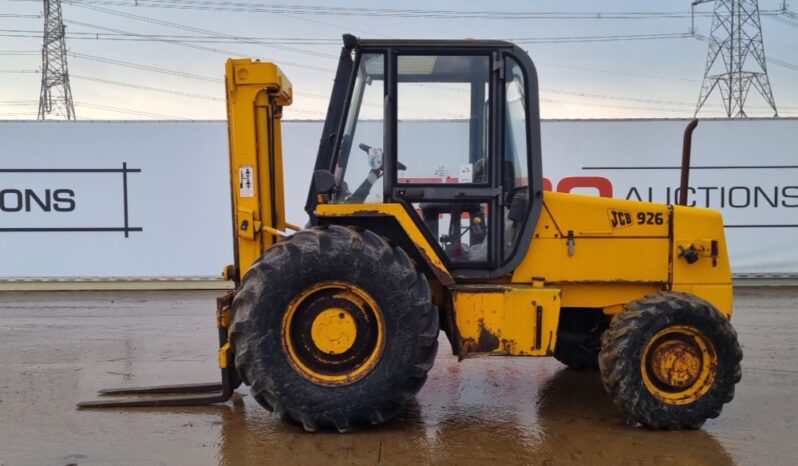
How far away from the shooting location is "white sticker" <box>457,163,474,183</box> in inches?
202

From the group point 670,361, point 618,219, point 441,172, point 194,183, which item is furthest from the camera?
point 194,183

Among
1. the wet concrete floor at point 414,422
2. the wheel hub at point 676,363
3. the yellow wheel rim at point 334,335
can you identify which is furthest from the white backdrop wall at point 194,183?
the wheel hub at point 676,363

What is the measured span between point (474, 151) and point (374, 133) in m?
0.71

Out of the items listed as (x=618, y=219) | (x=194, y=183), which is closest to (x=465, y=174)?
(x=618, y=219)

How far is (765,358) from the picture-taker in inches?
298

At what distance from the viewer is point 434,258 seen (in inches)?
199

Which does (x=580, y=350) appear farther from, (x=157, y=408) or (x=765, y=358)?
(x=157, y=408)

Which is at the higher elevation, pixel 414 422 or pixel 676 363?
pixel 676 363

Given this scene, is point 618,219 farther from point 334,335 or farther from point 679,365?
point 334,335

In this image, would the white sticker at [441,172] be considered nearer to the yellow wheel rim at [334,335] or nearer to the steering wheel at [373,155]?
the steering wheel at [373,155]

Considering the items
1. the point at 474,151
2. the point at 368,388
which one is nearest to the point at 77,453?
the point at 368,388

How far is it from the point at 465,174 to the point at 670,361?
188 centimetres

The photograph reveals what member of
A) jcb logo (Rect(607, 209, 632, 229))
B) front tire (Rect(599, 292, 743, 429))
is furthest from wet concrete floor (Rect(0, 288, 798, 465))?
jcb logo (Rect(607, 209, 632, 229))

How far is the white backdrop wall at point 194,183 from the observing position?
12617 mm
